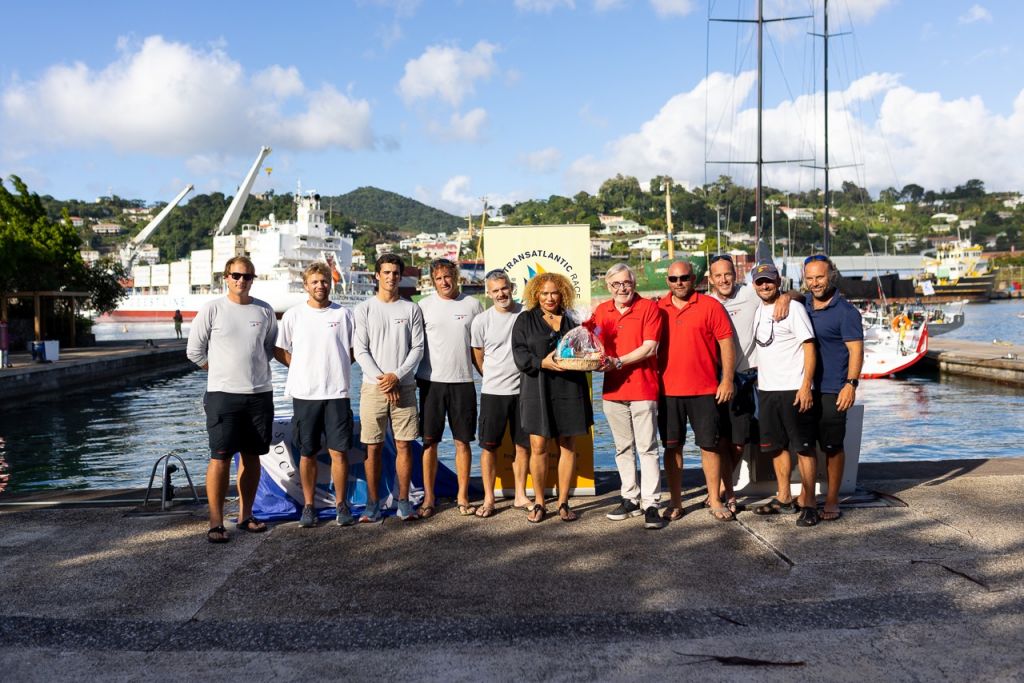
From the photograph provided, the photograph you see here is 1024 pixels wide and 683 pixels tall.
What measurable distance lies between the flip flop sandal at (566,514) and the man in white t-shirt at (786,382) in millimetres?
1245

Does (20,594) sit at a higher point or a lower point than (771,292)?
lower

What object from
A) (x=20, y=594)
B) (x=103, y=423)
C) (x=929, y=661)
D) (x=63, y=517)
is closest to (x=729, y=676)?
(x=929, y=661)

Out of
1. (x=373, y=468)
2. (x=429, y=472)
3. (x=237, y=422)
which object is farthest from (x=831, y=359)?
(x=237, y=422)

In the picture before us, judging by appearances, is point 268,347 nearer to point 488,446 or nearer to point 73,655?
point 488,446

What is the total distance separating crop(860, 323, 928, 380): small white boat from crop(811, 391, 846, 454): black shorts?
20.2 m

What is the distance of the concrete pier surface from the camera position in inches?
128

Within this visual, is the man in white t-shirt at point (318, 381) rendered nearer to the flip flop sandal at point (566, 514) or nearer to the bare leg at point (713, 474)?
the flip flop sandal at point (566, 514)

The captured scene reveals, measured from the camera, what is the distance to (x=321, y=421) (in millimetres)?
5293

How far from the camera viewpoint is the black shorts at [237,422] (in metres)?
5.05

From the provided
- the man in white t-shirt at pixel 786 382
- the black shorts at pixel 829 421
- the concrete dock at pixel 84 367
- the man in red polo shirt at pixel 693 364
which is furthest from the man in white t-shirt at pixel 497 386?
the concrete dock at pixel 84 367

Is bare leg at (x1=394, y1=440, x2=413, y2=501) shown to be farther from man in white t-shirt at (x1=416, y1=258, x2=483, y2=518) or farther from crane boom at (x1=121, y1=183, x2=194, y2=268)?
crane boom at (x1=121, y1=183, x2=194, y2=268)

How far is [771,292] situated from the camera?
5.38 metres

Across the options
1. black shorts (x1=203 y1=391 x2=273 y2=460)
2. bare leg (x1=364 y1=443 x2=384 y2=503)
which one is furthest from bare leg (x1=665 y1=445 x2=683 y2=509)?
black shorts (x1=203 y1=391 x2=273 y2=460)

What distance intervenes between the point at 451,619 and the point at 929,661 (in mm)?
1978
